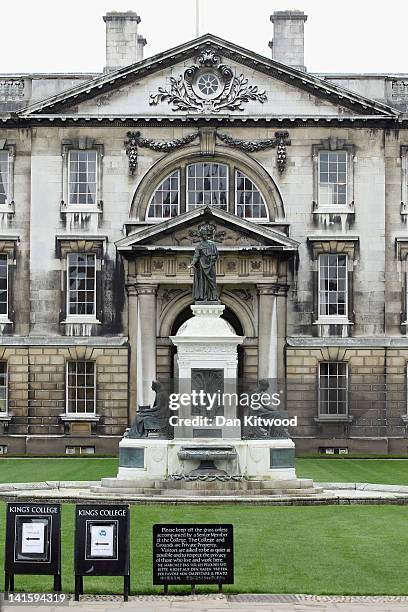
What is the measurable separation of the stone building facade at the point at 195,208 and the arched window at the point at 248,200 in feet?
0.20

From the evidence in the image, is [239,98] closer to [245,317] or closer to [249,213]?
[249,213]

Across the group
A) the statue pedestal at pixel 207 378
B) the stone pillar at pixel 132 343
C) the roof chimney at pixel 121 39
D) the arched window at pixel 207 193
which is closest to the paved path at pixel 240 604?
the statue pedestal at pixel 207 378

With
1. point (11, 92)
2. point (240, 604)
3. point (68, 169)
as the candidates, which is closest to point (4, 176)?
point (68, 169)

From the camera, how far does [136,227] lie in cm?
5784

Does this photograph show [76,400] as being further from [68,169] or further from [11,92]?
[11,92]

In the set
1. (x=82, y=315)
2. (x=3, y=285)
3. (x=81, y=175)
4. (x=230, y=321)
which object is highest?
(x=81, y=175)

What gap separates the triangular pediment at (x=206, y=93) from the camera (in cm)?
5797

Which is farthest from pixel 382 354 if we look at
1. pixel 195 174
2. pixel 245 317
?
pixel 195 174

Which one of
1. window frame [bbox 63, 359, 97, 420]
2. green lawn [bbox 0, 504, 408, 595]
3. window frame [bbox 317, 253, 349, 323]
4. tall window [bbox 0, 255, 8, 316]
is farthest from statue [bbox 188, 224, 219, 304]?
tall window [bbox 0, 255, 8, 316]

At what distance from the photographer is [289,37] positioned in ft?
200

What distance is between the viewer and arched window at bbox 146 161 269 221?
191ft
